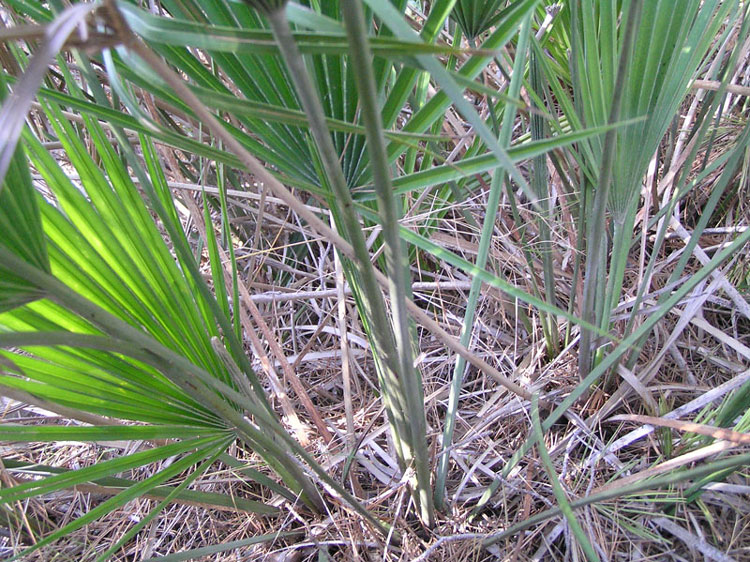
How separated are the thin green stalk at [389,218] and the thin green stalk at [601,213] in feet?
0.88

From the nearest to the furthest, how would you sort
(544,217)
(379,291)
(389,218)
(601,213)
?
(389,218) → (379,291) → (601,213) → (544,217)

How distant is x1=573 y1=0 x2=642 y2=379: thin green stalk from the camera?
23.5 inches

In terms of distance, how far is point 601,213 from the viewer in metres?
0.78

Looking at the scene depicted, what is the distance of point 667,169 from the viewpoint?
1218 mm

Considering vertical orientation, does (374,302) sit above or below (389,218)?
below

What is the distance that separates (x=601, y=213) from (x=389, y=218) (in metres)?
0.40

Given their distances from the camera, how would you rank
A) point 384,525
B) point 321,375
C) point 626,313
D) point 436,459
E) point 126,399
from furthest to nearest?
point 321,375, point 626,313, point 436,459, point 384,525, point 126,399

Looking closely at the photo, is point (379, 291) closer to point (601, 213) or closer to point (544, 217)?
point (601, 213)

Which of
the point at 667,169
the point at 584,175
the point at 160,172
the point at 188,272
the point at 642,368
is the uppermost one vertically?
the point at 160,172

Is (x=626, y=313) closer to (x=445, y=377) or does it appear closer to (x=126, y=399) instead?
(x=445, y=377)

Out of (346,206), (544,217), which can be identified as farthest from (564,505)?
(544,217)

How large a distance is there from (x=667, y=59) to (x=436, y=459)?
698mm

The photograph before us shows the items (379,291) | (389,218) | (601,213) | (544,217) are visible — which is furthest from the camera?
(544,217)

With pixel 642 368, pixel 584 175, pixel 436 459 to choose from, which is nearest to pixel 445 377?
pixel 436 459
